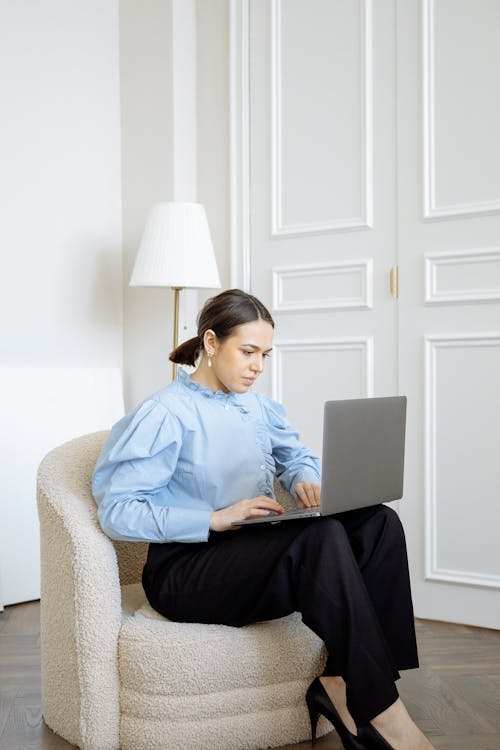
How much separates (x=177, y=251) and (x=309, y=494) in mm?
1321

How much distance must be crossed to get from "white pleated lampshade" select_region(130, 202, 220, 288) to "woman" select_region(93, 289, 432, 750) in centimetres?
107

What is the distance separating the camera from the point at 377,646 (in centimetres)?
169

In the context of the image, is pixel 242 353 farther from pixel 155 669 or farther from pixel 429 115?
pixel 429 115

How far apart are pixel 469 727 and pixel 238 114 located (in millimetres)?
2364

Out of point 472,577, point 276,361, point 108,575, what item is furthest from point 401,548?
point 276,361

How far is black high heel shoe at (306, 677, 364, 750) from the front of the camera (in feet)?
5.80

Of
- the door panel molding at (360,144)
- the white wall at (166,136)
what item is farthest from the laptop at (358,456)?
the white wall at (166,136)

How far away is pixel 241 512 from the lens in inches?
73.5

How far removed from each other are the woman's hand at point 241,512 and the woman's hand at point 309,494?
26cm

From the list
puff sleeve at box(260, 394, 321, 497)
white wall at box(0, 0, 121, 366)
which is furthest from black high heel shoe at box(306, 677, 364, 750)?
white wall at box(0, 0, 121, 366)

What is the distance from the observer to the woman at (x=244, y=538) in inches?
66.8

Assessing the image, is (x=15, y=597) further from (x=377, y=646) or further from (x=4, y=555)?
(x=377, y=646)

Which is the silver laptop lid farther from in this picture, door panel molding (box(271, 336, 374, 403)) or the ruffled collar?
door panel molding (box(271, 336, 374, 403))

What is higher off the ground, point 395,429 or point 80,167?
point 80,167
